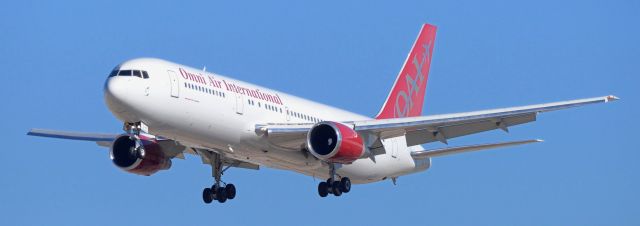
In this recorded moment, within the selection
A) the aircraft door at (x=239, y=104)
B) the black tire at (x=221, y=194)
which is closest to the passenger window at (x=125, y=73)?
the aircraft door at (x=239, y=104)

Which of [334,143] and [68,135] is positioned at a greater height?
[68,135]

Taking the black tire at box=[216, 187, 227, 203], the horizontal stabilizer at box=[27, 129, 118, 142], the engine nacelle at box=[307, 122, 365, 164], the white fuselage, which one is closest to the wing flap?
the white fuselage

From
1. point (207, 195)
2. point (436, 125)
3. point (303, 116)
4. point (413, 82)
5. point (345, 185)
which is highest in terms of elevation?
point (413, 82)

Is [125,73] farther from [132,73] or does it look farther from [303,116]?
[303,116]

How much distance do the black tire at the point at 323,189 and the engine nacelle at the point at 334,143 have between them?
318cm

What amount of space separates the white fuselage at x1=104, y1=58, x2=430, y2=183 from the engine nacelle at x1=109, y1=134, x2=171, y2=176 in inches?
146

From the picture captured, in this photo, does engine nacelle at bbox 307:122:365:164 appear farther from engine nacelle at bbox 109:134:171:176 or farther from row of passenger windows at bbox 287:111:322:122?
engine nacelle at bbox 109:134:171:176

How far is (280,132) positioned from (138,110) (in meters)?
5.92

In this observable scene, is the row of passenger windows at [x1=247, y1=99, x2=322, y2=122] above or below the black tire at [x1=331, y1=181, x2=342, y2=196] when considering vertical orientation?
above

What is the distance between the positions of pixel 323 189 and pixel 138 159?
7072 millimetres

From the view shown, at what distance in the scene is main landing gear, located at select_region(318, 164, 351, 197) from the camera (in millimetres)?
51344

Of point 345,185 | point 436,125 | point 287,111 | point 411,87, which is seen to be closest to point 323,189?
point 345,185

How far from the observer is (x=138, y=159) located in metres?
51.4

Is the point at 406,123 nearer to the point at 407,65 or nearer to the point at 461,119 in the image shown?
the point at 461,119
